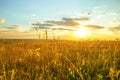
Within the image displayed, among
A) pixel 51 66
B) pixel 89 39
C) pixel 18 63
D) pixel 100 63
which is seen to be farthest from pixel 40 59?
pixel 89 39

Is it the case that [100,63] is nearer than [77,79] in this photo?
No

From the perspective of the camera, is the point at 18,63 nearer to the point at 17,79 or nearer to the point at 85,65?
the point at 17,79

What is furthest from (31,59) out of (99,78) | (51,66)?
(99,78)

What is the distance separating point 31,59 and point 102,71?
2.95 meters

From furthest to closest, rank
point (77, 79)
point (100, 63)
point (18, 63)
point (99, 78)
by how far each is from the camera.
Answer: point (18, 63) → point (100, 63) → point (77, 79) → point (99, 78)

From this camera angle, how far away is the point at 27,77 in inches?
162

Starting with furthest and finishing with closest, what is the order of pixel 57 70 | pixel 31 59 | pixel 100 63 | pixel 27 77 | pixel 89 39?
pixel 89 39, pixel 31 59, pixel 100 63, pixel 57 70, pixel 27 77

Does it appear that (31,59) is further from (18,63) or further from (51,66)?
(51,66)

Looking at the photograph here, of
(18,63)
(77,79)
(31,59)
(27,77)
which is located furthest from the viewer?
(31,59)

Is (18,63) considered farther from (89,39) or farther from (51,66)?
(89,39)

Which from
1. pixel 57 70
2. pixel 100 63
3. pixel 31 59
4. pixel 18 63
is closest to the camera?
Answer: pixel 57 70

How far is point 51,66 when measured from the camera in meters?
4.99

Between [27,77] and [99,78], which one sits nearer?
[99,78]

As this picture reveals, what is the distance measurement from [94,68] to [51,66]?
1286 millimetres
